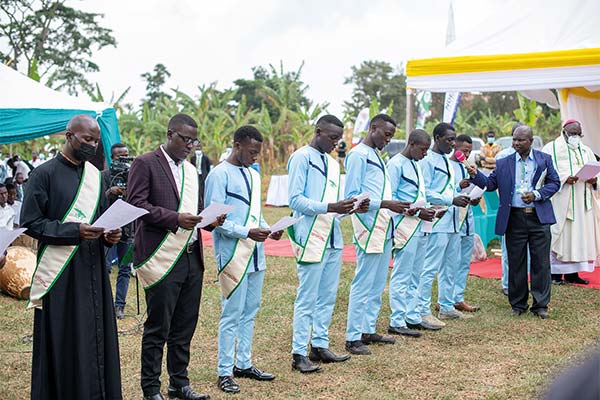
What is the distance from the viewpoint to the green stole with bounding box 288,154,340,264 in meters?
5.75

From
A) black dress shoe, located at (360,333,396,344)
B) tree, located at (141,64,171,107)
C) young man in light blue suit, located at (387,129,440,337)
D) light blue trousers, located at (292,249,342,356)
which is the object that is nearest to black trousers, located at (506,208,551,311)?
young man in light blue suit, located at (387,129,440,337)

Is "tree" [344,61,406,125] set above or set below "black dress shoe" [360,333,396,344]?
above

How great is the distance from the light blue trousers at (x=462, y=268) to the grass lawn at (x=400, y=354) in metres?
0.37

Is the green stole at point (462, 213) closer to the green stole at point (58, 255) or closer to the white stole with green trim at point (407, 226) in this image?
the white stole with green trim at point (407, 226)

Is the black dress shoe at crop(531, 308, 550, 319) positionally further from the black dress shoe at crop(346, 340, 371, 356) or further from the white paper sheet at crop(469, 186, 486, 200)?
the black dress shoe at crop(346, 340, 371, 356)

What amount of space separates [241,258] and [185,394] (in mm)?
1051

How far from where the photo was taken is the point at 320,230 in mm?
5816

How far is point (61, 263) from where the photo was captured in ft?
14.5

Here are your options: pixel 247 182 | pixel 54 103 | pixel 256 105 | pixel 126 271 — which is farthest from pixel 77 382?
pixel 256 105

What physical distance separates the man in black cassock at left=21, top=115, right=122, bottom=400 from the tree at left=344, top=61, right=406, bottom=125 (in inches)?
1871

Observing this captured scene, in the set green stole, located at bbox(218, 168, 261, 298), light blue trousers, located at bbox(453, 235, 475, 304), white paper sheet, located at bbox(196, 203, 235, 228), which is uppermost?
white paper sheet, located at bbox(196, 203, 235, 228)

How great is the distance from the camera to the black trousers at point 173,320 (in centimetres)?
484

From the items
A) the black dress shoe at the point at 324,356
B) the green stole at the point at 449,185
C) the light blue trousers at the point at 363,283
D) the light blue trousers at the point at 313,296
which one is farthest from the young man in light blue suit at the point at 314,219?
the green stole at the point at 449,185

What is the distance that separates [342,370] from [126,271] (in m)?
2.94
